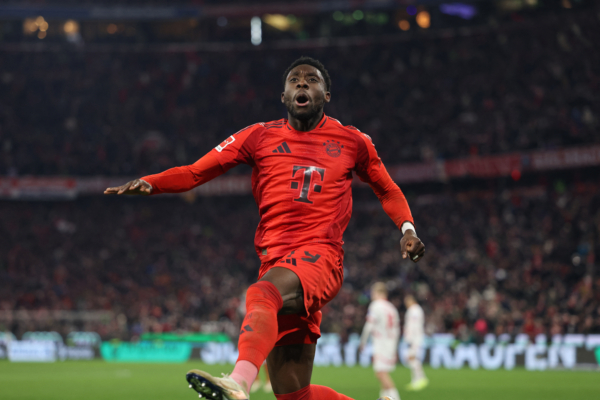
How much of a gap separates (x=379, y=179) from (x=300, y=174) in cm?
67

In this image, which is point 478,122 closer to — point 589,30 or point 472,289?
point 589,30

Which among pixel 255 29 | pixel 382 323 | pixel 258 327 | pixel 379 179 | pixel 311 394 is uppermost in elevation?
pixel 255 29

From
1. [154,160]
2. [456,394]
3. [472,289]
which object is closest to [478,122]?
[472,289]

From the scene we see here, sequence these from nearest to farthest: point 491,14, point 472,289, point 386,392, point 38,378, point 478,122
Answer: point 386,392 → point 38,378 → point 472,289 → point 478,122 → point 491,14

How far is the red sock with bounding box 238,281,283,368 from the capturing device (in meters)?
3.78

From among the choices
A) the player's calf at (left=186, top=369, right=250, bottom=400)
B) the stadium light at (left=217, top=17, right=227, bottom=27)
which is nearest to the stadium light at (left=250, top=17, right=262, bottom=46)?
the stadium light at (left=217, top=17, right=227, bottom=27)

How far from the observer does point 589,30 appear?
2883 centimetres

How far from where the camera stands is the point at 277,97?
36.9 meters

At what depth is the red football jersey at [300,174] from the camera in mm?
4465

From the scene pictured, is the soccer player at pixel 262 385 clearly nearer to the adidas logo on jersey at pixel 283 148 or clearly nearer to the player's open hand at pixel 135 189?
the adidas logo on jersey at pixel 283 148

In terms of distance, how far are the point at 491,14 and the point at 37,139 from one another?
22.6m

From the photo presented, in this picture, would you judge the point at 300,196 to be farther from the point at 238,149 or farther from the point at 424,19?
the point at 424,19

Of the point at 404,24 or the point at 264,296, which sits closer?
the point at 264,296

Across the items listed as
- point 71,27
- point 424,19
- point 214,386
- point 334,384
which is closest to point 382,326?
point 334,384
